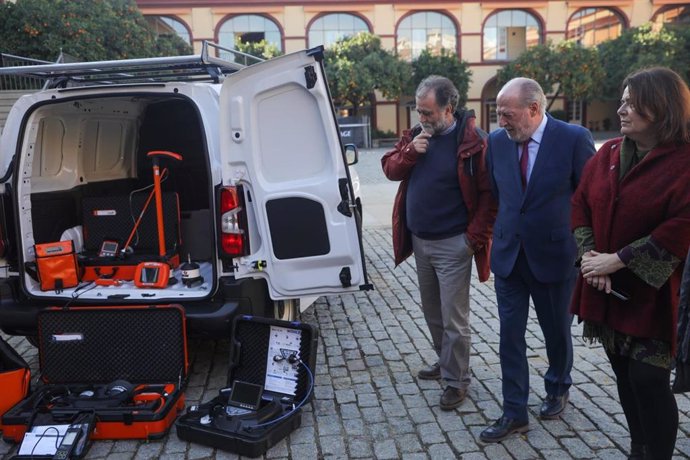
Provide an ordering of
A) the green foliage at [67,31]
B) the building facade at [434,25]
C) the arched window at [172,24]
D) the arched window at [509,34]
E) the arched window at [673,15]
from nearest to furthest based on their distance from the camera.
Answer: the green foliage at [67,31]
the arched window at [172,24]
the building facade at [434,25]
the arched window at [509,34]
the arched window at [673,15]

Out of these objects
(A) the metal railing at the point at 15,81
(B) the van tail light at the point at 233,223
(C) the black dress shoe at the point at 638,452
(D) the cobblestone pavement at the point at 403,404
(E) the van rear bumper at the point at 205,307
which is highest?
(A) the metal railing at the point at 15,81

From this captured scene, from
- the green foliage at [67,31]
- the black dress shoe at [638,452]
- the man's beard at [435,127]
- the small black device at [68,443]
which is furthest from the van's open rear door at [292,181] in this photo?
the green foliage at [67,31]

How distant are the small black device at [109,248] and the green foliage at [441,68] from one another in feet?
106

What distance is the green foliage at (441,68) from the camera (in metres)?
35.7

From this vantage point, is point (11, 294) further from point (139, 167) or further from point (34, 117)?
point (139, 167)

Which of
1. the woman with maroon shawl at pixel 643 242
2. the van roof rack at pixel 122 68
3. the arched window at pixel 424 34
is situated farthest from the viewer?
the arched window at pixel 424 34

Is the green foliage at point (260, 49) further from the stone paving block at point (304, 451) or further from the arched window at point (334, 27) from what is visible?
the stone paving block at point (304, 451)

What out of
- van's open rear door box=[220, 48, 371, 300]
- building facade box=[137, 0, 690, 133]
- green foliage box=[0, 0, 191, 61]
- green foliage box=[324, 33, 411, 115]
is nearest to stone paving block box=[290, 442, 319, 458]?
van's open rear door box=[220, 48, 371, 300]

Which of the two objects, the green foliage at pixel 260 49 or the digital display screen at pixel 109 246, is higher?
the green foliage at pixel 260 49

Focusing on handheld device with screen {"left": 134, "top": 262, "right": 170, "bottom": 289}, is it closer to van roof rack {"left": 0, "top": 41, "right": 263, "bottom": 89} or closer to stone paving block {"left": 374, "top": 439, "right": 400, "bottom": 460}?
van roof rack {"left": 0, "top": 41, "right": 263, "bottom": 89}

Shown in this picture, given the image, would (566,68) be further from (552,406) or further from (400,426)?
(400,426)

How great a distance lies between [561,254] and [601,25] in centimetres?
4339

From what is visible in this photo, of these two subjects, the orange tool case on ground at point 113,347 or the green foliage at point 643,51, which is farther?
the green foliage at point 643,51

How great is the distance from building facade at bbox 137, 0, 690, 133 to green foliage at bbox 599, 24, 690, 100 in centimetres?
386
